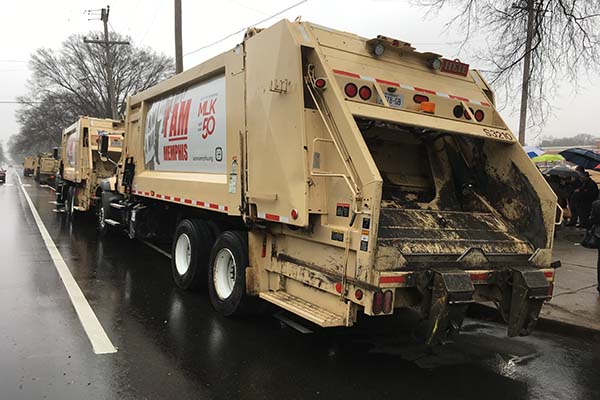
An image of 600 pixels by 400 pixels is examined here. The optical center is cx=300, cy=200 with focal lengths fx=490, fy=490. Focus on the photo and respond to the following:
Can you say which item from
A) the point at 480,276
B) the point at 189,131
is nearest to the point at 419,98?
the point at 480,276

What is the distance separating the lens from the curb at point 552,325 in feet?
17.8

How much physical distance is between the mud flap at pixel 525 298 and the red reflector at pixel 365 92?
80.1 inches

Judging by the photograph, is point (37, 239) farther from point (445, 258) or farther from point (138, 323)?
point (445, 258)

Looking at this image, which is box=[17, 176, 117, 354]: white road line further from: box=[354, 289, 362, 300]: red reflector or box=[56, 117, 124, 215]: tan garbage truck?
box=[56, 117, 124, 215]: tan garbage truck

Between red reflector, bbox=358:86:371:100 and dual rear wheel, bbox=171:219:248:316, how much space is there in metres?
1.98

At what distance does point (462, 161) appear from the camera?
5512mm

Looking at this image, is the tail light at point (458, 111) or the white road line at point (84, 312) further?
the tail light at point (458, 111)

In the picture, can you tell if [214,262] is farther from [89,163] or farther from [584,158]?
[584,158]

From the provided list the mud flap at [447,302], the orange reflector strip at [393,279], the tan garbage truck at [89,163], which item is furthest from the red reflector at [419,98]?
the tan garbage truck at [89,163]

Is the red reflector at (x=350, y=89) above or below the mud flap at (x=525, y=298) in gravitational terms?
above

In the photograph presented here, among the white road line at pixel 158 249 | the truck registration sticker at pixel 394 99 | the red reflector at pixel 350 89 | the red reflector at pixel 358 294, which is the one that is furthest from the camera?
the white road line at pixel 158 249

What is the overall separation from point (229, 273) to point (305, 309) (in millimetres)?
1627

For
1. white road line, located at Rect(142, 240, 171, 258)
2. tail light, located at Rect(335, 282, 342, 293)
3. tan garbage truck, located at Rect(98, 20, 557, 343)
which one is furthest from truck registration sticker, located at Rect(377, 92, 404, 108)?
white road line, located at Rect(142, 240, 171, 258)

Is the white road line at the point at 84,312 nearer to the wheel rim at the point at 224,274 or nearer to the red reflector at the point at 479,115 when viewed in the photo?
the wheel rim at the point at 224,274
